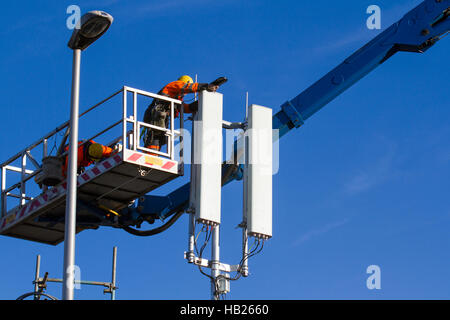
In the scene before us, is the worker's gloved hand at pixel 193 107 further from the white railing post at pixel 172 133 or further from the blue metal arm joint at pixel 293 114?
the blue metal arm joint at pixel 293 114

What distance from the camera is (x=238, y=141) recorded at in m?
23.1

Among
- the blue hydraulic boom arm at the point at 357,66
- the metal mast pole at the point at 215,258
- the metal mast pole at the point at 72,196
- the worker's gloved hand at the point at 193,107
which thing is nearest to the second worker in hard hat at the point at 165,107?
the worker's gloved hand at the point at 193,107

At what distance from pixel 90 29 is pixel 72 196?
318 cm

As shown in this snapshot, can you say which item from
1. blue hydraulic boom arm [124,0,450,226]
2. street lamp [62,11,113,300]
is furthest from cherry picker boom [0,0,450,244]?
street lamp [62,11,113,300]

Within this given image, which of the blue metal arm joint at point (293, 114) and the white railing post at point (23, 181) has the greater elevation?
the blue metal arm joint at point (293, 114)

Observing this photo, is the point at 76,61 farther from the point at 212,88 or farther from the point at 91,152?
the point at 212,88

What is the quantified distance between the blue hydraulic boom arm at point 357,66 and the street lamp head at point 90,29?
22.8ft

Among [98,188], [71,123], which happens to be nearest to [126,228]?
[98,188]

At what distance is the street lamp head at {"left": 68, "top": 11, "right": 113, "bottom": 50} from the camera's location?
61.7ft

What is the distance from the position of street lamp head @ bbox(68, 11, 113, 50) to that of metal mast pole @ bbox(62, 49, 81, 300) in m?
0.16

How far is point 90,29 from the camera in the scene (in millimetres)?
18906

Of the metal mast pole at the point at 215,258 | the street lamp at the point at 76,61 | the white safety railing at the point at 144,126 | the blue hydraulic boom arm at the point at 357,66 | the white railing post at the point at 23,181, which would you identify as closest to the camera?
the street lamp at the point at 76,61

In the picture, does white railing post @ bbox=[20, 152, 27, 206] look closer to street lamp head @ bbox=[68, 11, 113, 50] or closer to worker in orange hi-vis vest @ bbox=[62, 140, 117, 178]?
worker in orange hi-vis vest @ bbox=[62, 140, 117, 178]

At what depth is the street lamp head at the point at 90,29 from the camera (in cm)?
1880
